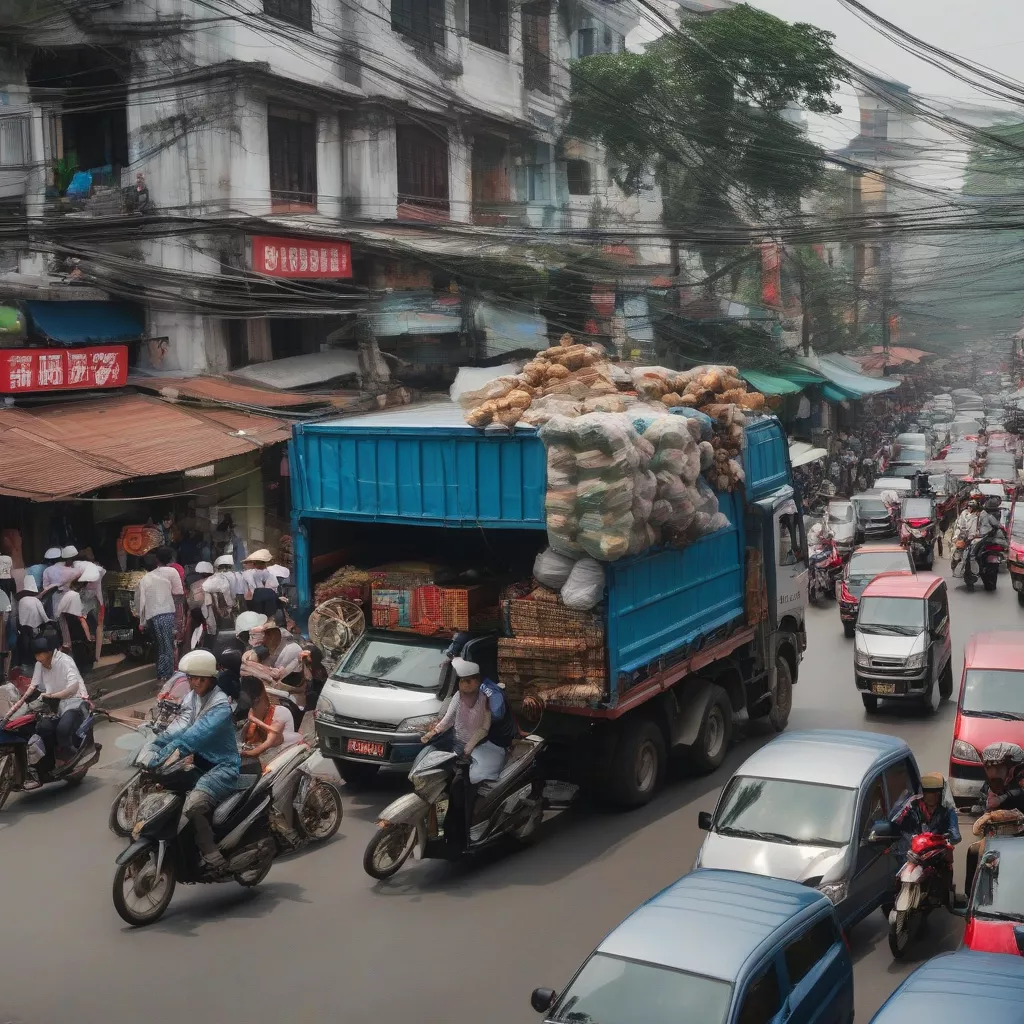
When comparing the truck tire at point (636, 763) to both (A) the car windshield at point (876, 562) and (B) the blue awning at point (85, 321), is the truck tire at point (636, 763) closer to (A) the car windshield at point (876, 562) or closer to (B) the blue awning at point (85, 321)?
(A) the car windshield at point (876, 562)

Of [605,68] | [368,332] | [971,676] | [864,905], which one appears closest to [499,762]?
[864,905]

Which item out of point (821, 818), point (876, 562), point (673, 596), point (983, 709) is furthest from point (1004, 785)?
point (876, 562)

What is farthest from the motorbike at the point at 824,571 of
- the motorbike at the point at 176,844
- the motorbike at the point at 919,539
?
the motorbike at the point at 176,844

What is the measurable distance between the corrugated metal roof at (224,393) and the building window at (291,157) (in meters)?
3.60

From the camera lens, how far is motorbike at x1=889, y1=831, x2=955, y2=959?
7.85 m

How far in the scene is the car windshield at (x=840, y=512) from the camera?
28406 mm

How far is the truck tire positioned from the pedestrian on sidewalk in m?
6.20

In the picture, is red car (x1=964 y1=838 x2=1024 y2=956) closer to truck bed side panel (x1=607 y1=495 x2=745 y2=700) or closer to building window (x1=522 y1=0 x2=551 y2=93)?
truck bed side panel (x1=607 y1=495 x2=745 y2=700)

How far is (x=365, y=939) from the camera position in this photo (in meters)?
8.27

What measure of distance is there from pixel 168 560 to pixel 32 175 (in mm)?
10053

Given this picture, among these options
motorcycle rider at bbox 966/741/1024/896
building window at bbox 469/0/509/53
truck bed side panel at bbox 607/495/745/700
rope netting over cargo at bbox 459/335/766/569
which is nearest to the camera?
motorcycle rider at bbox 966/741/1024/896

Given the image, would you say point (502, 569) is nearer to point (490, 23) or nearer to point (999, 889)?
point (999, 889)

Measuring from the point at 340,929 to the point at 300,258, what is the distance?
16.4 meters

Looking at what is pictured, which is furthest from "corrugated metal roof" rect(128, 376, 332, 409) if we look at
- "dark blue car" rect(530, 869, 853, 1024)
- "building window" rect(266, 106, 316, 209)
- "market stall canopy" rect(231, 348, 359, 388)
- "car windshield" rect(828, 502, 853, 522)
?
"dark blue car" rect(530, 869, 853, 1024)
